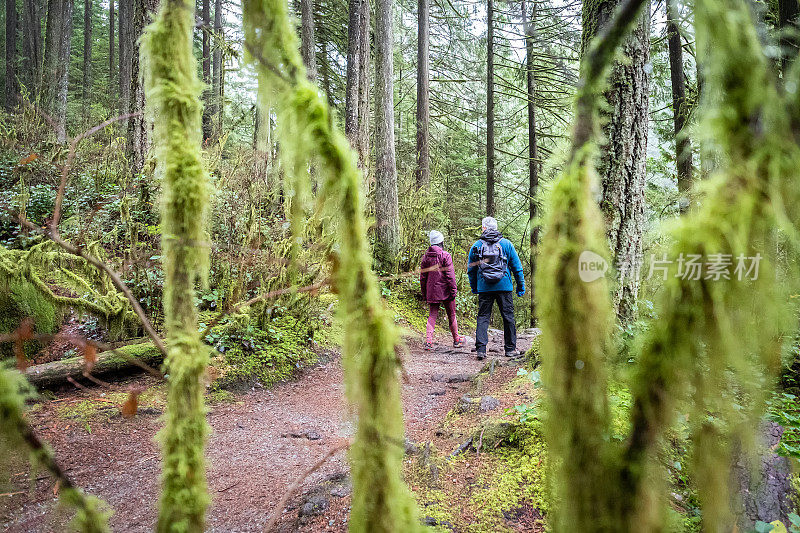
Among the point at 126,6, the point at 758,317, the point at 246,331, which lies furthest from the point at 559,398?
the point at 126,6

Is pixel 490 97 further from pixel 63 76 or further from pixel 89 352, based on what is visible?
pixel 63 76

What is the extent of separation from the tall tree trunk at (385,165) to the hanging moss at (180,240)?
9.42 m

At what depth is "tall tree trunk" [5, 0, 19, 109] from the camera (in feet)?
58.3

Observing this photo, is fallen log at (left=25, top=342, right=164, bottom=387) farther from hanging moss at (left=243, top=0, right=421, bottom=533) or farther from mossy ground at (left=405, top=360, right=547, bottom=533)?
hanging moss at (left=243, top=0, right=421, bottom=533)

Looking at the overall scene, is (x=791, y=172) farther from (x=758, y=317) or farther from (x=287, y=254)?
(x=287, y=254)

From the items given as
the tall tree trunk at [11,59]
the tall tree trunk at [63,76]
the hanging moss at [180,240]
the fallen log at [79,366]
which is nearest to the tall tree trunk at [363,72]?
the fallen log at [79,366]

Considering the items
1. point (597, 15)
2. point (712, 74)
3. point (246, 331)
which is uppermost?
point (597, 15)

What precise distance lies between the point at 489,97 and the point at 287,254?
10405mm

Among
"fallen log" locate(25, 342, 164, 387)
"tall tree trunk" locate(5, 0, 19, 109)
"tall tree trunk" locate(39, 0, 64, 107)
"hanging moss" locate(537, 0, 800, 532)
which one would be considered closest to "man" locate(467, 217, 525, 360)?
"fallen log" locate(25, 342, 164, 387)

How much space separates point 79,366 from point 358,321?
5.06 m

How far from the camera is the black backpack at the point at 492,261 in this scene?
7.16 meters

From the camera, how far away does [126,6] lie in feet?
60.4

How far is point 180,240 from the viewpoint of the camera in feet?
3.83

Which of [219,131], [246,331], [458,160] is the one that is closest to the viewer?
[246,331]
